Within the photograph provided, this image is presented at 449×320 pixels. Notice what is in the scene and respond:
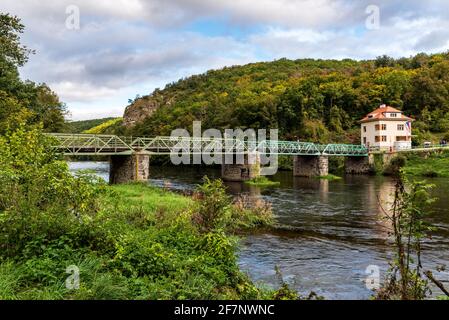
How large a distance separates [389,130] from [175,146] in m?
41.0

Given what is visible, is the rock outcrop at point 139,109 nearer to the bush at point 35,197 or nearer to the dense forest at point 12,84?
the dense forest at point 12,84

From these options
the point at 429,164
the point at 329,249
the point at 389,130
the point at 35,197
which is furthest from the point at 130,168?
Result: the point at 389,130

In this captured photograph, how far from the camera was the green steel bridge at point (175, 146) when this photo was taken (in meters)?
37.7

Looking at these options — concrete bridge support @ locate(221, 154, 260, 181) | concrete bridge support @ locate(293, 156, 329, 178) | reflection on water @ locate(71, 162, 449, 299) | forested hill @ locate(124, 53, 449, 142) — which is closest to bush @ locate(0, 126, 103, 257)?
reflection on water @ locate(71, 162, 449, 299)

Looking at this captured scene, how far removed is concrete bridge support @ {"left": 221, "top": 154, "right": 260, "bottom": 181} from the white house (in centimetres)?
2619

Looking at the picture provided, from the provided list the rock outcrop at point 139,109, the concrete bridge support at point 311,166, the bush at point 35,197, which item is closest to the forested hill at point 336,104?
the concrete bridge support at point 311,166

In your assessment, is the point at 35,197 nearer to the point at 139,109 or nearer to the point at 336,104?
the point at 336,104

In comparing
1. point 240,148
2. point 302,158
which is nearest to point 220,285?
point 240,148

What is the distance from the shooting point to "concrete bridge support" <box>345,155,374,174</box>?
6788 centimetres

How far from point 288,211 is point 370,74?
84.5 meters

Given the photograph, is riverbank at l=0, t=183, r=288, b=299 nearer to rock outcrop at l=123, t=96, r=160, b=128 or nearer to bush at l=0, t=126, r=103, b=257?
bush at l=0, t=126, r=103, b=257

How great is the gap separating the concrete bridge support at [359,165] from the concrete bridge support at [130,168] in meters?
39.9

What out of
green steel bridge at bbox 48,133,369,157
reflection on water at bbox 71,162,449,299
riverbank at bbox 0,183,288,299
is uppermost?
green steel bridge at bbox 48,133,369,157
